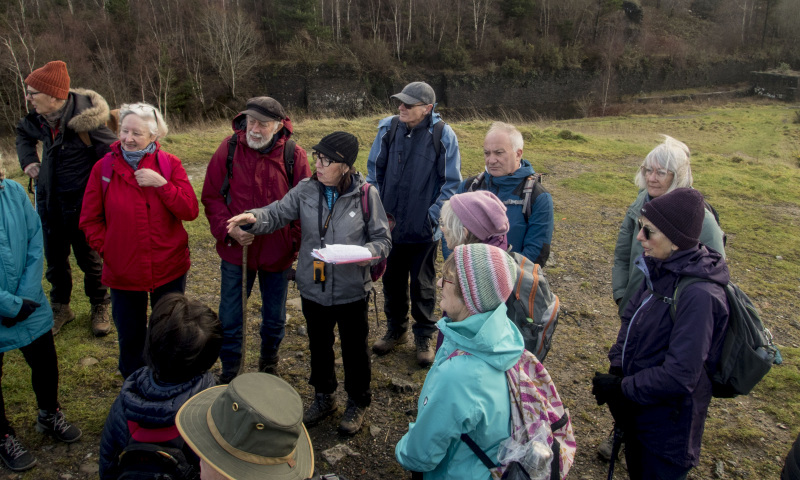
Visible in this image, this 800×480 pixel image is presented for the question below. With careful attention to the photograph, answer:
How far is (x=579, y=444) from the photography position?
362 centimetres

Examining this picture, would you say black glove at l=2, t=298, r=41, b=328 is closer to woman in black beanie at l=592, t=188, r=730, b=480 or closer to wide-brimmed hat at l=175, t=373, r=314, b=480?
wide-brimmed hat at l=175, t=373, r=314, b=480

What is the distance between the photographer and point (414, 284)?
452cm

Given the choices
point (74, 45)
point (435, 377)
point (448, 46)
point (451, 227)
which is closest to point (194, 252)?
point (451, 227)

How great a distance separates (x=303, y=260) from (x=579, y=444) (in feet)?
7.30

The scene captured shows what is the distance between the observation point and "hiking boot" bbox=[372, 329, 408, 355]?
4.55m

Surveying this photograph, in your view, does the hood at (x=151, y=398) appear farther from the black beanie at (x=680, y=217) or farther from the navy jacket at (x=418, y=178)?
the navy jacket at (x=418, y=178)

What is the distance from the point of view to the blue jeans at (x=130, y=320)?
3545 millimetres

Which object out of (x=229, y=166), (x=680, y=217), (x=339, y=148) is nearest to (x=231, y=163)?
(x=229, y=166)

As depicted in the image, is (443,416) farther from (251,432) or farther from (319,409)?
(319,409)

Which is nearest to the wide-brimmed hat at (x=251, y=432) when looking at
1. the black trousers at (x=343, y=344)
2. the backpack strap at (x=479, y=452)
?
the backpack strap at (x=479, y=452)

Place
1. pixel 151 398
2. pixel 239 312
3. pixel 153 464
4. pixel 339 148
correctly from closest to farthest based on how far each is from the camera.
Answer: pixel 153 464 < pixel 151 398 < pixel 339 148 < pixel 239 312

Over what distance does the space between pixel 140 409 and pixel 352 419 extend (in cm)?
178

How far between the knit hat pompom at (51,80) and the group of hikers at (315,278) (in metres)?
0.02

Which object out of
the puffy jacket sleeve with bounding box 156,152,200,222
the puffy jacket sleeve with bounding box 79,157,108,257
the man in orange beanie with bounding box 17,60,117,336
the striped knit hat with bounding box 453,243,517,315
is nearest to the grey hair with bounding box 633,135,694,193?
the striped knit hat with bounding box 453,243,517,315
